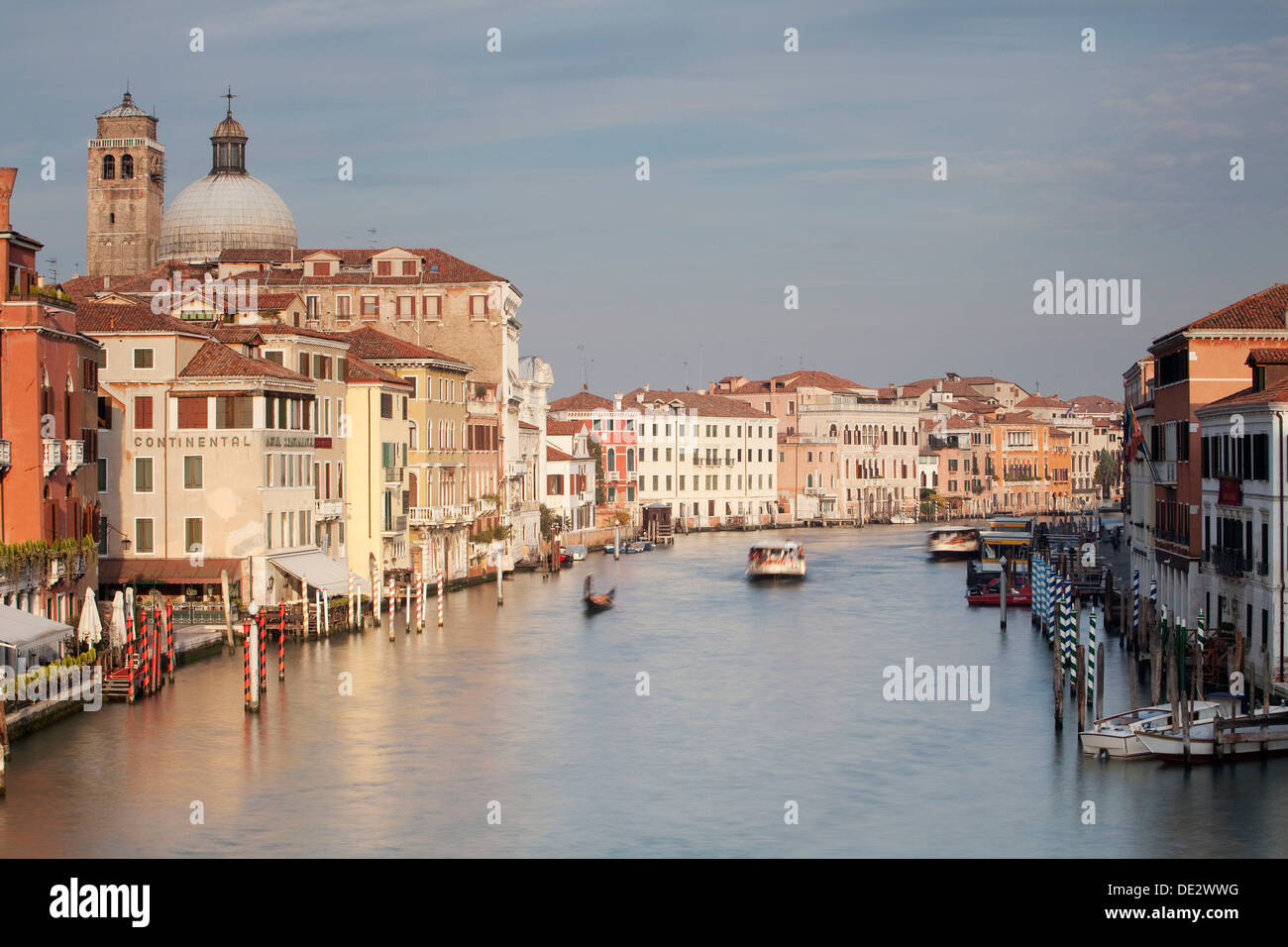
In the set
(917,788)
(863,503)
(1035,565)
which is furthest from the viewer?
(863,503)

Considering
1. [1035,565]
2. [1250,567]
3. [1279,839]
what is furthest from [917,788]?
[1035,565]

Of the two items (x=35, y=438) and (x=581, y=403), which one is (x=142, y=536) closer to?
(x=35, y=438)

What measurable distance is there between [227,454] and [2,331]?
8.69m

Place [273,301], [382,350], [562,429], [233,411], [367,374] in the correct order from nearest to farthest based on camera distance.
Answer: [233,411] → [273,301] → [367,374] → [382,350] → [562,429]

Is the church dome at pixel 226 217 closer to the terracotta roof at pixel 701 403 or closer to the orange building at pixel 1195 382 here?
the terracotta roof at pixel 701 403

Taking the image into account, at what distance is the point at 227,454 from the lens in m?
30.7

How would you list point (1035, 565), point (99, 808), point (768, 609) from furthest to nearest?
point (768, 609) < point (1035, 565) < point (99, 808)

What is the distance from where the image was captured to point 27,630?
64.8ft

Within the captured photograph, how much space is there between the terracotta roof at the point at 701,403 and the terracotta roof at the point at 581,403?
222cm

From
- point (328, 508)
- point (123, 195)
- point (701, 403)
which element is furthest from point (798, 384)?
point (328, 508)

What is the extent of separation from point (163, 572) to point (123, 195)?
134ft

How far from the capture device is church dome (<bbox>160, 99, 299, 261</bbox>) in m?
57.9

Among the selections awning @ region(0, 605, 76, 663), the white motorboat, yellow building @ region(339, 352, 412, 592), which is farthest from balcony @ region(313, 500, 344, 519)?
the white motorboat
